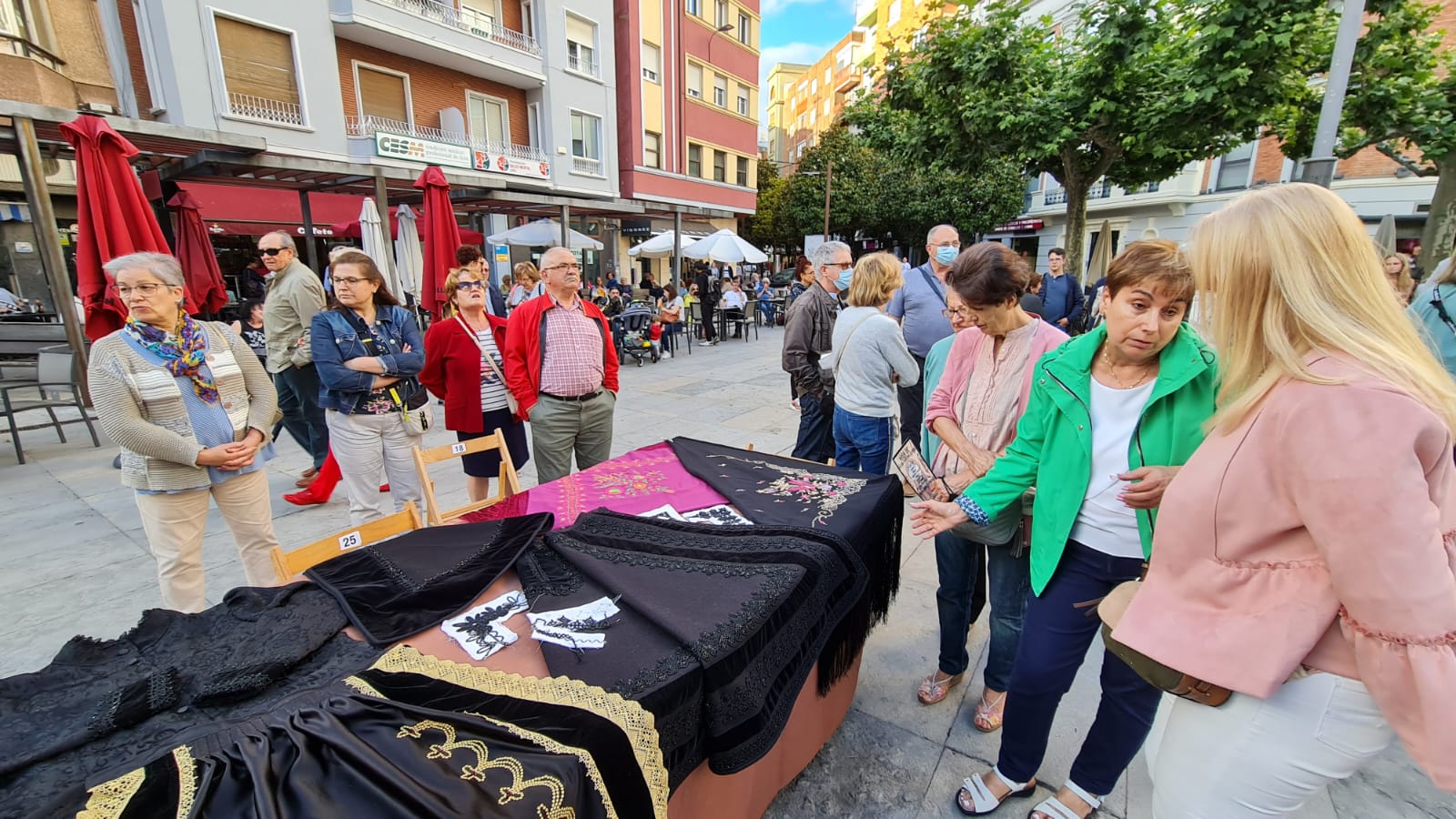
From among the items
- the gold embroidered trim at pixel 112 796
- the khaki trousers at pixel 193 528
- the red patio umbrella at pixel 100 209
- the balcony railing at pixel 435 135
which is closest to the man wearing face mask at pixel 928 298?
the khaki trousers at pixel 193 528

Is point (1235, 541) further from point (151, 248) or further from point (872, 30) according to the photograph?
point (872, 30)

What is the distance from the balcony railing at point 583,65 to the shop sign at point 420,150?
536cm

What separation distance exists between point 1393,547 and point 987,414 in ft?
4.41

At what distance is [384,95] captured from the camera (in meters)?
15.6

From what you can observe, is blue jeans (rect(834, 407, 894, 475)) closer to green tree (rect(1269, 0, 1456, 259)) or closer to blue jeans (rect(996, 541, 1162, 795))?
blue jeans (rect(996, 541, 1162, 795))

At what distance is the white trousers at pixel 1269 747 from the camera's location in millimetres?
1102

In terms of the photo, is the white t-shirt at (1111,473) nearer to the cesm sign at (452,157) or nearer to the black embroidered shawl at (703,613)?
the black embroidered shawl at (703,613)

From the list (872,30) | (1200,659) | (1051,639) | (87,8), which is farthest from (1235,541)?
(872,30)

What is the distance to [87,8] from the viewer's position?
11.7 m

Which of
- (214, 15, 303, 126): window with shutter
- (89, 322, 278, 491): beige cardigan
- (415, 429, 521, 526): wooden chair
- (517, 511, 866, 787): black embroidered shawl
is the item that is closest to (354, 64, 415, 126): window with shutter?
(214, 15, 303, 126): window with shutter

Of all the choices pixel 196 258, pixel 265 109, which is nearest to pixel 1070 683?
pixel 196 258

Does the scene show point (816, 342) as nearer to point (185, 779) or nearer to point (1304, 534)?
point (1304, 534)

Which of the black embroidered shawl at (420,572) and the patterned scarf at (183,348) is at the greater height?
the patterned scarf at (183,348)

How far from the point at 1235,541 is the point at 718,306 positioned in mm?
13206
